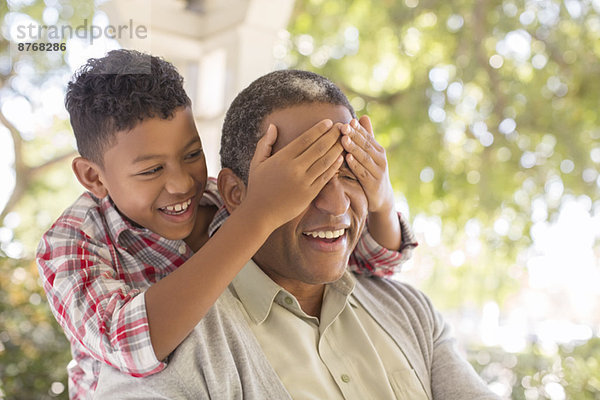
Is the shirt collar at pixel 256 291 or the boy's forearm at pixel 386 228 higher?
the boy's forearm at pixel 386 228

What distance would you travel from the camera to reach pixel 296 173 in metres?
1.39

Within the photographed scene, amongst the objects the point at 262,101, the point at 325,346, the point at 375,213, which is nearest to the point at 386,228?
the point at 375,213

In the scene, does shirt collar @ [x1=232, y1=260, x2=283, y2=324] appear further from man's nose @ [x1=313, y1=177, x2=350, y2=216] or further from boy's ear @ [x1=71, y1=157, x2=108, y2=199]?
boy's ear @ [x1=71, y1=157, x2=108, y2=199]

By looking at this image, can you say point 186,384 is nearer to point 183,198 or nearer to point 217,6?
point 183,198

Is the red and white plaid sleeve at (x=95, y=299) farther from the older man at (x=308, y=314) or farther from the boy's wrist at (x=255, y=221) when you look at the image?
the boy's wrist at (x=255, y=221)

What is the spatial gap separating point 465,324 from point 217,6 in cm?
554

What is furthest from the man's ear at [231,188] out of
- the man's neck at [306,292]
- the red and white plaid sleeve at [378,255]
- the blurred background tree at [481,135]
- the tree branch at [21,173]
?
the tree branch at [21,173]

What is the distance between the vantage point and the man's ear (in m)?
1.69

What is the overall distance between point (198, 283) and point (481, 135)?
471cm

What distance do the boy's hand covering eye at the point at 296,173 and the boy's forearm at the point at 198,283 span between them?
0.16 ft

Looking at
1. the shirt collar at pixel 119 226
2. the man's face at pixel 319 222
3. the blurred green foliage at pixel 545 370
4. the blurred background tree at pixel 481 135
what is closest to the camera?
the man's face at pixel 319 222

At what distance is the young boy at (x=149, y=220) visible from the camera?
1.33 metres

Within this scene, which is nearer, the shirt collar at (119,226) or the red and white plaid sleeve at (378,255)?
the shirt collar at (119,226)

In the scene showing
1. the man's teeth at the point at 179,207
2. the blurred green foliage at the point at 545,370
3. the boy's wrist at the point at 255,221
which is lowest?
the blurred green foliage at the point at 545,370
